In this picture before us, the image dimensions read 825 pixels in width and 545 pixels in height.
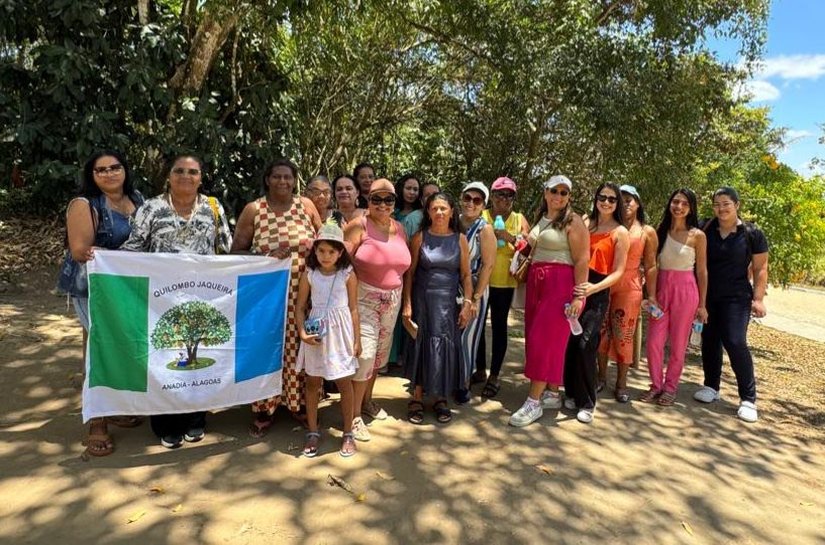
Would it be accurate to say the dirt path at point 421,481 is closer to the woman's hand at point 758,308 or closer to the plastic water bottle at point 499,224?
the woman's hand at point 758,308

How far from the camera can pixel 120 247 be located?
3299mm

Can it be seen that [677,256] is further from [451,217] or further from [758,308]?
[451,217]

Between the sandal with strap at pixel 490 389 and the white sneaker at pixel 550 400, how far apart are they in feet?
1.36

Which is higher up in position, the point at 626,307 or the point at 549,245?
the point at 549,245

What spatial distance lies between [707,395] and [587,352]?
160cm

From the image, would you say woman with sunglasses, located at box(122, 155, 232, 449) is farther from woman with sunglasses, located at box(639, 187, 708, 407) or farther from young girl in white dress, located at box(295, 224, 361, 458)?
woman with sunglasses, located at box(639, 187, 708, 407)

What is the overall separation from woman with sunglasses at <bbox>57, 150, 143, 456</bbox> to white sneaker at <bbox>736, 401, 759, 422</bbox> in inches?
185

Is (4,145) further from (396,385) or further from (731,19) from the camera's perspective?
(731,19)

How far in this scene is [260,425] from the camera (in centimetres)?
363

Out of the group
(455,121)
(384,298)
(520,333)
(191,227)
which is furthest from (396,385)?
(455,121)

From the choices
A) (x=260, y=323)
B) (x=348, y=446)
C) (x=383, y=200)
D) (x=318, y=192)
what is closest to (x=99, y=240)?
(x=260, y=323)

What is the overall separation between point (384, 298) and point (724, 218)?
296 cm

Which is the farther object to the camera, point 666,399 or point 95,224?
point 666,399

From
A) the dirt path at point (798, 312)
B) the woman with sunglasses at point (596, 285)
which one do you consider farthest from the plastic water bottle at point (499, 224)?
the dirt path at point (798, 312)
